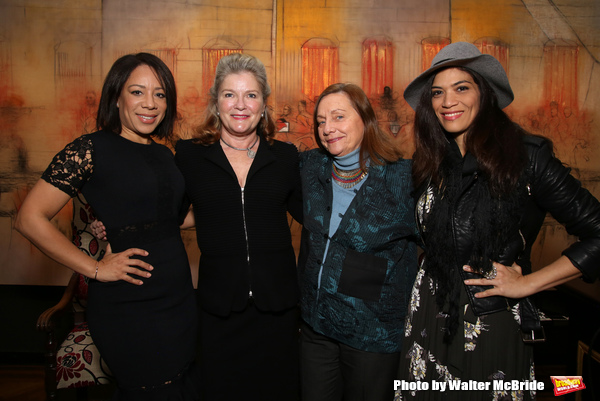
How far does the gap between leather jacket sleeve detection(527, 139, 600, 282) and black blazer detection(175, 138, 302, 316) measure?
1105mm

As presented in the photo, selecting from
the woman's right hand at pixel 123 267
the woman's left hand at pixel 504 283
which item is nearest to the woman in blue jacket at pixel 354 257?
the woman's left hand at pixel 504 283

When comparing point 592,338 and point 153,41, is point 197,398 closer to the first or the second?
point 592,338

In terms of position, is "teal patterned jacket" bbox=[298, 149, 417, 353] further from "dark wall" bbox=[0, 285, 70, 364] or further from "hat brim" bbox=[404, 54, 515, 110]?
"dark wall" bbox=[0, 285, 70, 364]

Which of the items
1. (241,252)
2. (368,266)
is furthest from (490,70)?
(241,252)

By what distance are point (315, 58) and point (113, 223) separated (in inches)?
105

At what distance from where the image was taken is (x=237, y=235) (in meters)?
1.77

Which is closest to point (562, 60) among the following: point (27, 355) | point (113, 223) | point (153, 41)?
point (153, 41)

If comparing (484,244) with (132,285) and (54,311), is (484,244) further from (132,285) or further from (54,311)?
(54,311)

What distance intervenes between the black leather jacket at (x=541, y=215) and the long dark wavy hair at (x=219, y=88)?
1015mm

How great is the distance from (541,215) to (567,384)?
121cm

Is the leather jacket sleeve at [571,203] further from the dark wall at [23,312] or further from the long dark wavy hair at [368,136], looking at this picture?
the dark wall at [23,312]

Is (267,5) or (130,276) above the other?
(267,5)

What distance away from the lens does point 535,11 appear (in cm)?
356

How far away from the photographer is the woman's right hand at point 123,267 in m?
1.54
